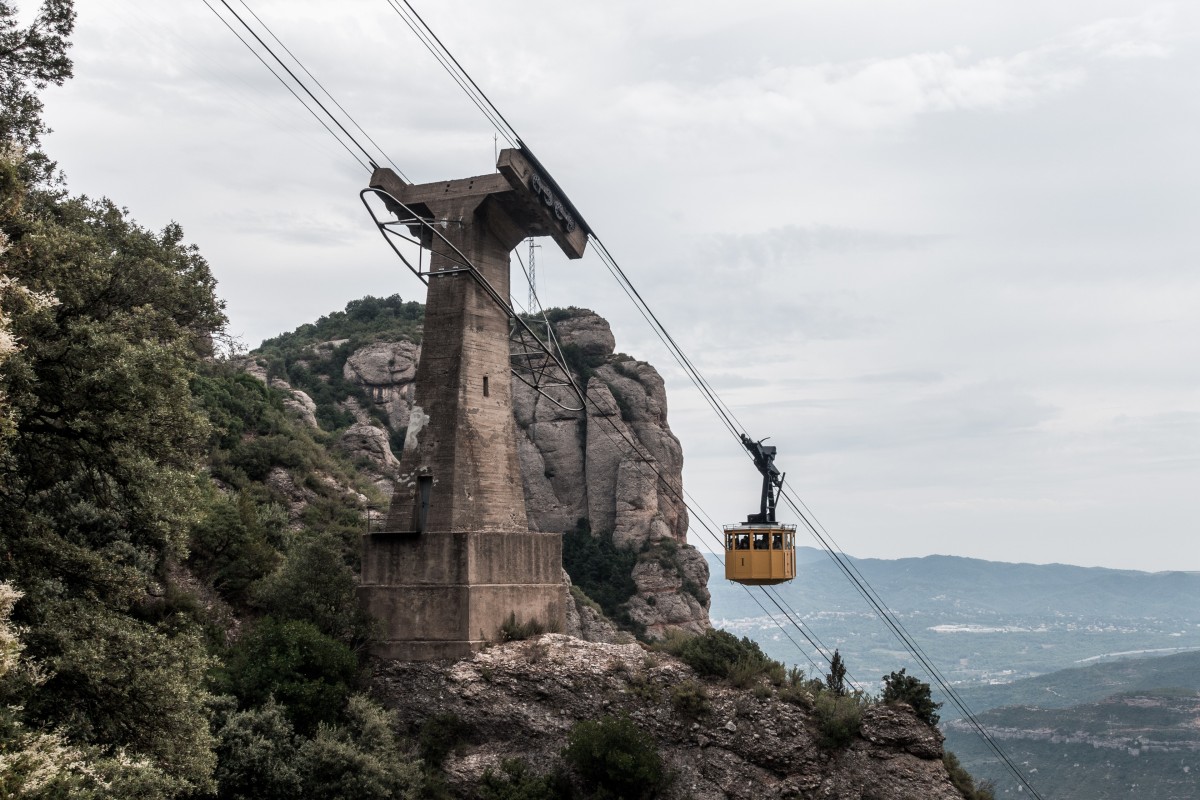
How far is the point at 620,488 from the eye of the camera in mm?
85250

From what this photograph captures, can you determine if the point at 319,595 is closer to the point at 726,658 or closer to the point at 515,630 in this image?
the point at 515,630

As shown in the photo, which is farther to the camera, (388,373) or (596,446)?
(596,446)

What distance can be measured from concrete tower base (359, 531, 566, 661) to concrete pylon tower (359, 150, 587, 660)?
32 mm

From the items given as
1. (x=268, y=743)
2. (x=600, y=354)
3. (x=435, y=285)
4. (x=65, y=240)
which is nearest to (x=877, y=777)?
(x=268, y=743)

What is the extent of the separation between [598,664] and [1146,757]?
192m

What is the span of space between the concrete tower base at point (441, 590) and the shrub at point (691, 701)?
6.50 m

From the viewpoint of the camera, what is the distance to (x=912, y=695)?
29672 mm

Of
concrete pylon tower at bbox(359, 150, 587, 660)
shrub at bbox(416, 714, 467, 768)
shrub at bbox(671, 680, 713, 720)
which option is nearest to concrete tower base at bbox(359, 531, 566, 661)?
concrete pylon tower at bbox(359, 150, 587, 660)

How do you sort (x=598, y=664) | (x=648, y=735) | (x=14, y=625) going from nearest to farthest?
(x=14, y=625) < (x=648, y=735) < (x=598, y=664)

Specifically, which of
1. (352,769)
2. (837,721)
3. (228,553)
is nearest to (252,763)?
(352,769)

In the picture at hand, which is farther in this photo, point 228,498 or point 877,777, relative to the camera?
point 228,498

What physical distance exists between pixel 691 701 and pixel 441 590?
28.1ft

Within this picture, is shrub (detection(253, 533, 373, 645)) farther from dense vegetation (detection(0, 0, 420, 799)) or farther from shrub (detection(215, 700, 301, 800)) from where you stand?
shrub (detection(215, 700, 301, 800))

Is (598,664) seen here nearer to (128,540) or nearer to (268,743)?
(268,743)
